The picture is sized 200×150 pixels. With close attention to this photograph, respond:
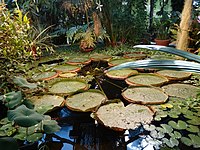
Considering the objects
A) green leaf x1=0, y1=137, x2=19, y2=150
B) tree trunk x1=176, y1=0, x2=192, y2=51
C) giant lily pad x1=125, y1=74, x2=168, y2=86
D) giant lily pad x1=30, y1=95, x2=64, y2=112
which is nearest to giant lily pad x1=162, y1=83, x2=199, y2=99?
giant lily pad x1=125, y1=74, x2=168, y2=86

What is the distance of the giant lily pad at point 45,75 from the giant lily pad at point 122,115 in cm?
121

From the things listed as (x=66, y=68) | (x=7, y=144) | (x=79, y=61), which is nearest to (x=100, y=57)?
(x=79, y=61)

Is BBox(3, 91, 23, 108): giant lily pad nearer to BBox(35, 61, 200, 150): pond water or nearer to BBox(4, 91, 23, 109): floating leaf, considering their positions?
BBox(4, 91, 23, 109): floating leaf

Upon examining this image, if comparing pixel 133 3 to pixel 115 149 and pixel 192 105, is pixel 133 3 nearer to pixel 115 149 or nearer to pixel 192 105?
pixel 192 105

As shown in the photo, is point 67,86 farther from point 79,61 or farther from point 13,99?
point 13,99

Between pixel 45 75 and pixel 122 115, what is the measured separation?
1.59 m

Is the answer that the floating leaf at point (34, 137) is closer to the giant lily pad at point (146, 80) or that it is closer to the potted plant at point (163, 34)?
the giant lily pad at point (146, 80)

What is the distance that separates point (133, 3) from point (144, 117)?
4118 mm

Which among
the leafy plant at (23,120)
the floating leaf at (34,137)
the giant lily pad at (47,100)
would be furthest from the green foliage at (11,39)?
the floating leaf at (34,137)

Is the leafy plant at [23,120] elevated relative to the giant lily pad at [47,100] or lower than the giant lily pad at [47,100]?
elevated

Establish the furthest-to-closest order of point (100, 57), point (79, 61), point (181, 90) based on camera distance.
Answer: point (100, 57) < point (79, 61) < point (181, 90)

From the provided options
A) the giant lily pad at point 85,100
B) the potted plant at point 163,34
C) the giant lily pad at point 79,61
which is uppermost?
the potted plant at point 163,34

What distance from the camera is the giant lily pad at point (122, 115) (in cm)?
174

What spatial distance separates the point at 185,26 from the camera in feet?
12.0
